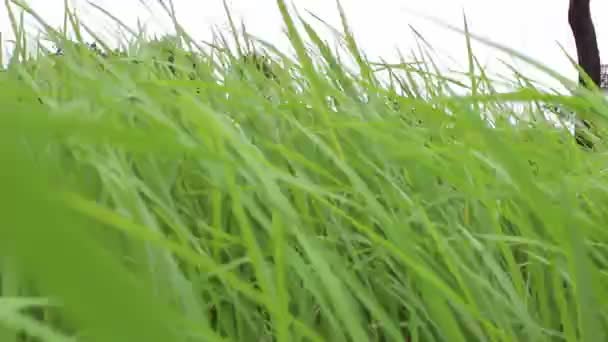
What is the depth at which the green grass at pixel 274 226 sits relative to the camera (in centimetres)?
15

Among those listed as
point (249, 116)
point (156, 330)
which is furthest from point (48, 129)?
point (249, 116)


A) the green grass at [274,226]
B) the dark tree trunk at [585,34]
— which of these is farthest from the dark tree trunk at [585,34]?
the green grass at [274,226]

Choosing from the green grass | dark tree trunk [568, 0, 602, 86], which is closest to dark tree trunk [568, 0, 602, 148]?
dark tree trunk [568, 0, 602, 86]

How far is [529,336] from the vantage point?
551mm

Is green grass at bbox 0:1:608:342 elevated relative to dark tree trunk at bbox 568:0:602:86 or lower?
lower

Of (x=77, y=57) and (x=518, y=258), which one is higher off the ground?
(x=77, y=57)

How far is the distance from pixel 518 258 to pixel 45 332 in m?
0.60

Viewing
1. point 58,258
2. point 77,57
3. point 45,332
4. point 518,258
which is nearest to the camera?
point 58,258

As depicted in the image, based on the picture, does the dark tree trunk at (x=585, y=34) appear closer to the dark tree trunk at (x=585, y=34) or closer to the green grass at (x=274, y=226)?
the dark tree trunk at (x=585, y=34)

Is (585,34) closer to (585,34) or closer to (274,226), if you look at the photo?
(585,34)

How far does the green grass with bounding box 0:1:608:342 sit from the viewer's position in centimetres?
15

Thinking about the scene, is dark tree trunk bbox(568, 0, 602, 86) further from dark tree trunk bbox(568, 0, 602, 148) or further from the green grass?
the green grass

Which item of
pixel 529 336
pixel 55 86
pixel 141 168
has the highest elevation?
pixel 55 86

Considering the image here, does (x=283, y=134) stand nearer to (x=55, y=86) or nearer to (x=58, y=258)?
(x=55, y=86)
